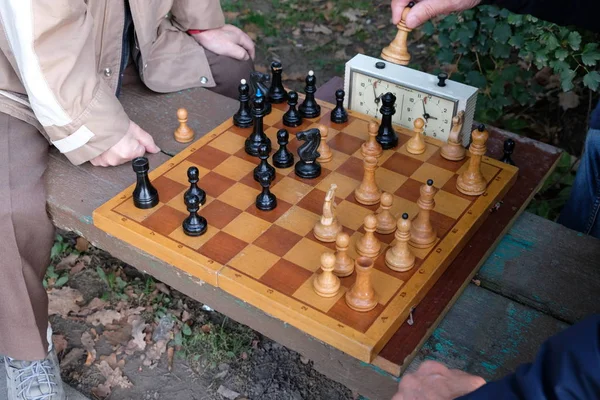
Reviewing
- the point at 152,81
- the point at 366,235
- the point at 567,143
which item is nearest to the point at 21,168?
the point at 152,81

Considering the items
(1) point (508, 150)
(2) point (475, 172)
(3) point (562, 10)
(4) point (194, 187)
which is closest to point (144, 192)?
(4) point (194, 187)

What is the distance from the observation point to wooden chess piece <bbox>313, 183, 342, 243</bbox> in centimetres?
207

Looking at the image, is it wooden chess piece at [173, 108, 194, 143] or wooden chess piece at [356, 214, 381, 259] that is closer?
wooden chess piece at [356, 214, 381, 259]

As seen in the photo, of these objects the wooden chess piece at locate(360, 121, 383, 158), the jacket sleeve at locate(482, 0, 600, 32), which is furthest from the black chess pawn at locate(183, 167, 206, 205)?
the jacket sleeve at locate(482, 0, 600, 32)

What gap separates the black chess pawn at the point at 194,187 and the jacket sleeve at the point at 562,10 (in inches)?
55.0

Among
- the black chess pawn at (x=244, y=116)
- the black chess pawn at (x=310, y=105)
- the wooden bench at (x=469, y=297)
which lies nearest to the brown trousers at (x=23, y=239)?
the wooden bench at (x=469, y=297)

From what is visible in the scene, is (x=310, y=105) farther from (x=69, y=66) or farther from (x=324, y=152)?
(x=69, y=66)

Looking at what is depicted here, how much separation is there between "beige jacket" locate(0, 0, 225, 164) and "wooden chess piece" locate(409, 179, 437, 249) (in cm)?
109

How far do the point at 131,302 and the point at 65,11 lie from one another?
1444 mm

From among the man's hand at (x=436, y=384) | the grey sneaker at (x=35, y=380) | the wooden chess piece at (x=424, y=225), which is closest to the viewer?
the man's hand at (x=436, y=384)

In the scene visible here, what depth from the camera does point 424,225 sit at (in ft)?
6.91

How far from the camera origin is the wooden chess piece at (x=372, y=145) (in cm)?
237

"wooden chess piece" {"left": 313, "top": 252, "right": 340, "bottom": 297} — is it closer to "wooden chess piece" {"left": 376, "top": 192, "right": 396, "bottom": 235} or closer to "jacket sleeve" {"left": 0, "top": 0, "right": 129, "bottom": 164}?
"wooden chess piece" {"left": 376, "top": 192, "right": 396, "bottom": 235}

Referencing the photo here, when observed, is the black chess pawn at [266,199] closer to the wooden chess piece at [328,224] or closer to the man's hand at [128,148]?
the wooden chess piece at [328,224]
